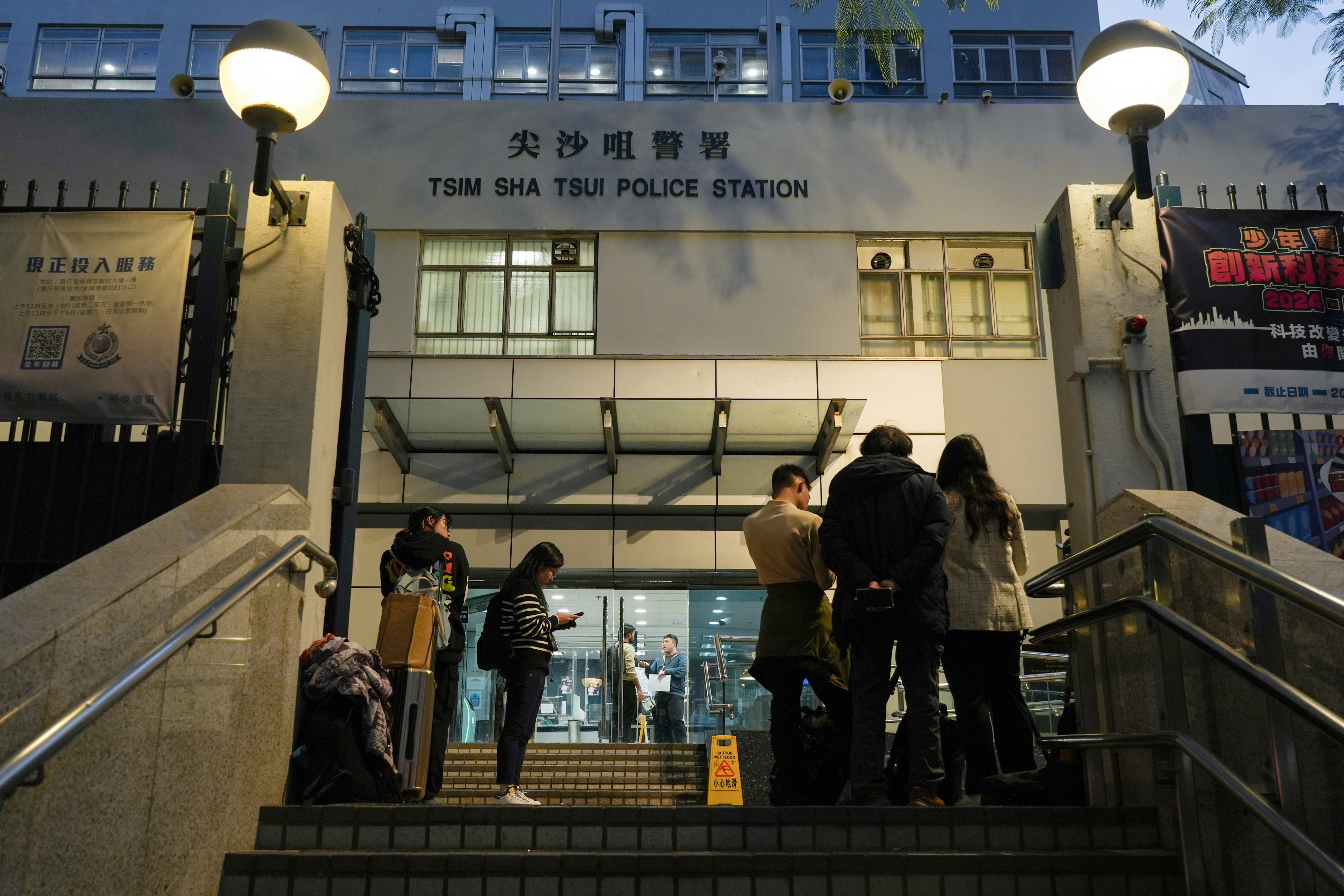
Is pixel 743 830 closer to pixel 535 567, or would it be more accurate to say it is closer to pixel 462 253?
pixel 535 567

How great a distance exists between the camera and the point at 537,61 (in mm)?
24281

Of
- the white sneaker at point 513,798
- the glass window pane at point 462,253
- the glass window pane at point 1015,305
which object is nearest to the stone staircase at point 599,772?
the white sneaker at point 513,798

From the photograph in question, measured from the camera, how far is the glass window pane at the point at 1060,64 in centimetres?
2211

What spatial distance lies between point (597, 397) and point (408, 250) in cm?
397

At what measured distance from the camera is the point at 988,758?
5336 millimetres

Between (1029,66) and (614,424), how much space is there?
13559 mm

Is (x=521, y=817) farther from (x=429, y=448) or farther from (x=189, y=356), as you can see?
(x=429, y=448)

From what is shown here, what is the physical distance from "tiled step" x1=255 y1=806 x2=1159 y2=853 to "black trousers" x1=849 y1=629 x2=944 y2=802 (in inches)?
20.9

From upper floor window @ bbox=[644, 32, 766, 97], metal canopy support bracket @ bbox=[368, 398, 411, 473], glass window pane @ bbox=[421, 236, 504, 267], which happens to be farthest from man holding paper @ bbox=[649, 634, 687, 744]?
upper floor window @ bbox=[644, 32, 766, 97]

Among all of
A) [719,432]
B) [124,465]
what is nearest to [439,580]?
[124,465]

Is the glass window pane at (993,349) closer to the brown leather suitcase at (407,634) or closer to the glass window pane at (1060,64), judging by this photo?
the glass window pane at (1060,64)

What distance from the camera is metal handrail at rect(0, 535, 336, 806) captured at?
2.89 meters


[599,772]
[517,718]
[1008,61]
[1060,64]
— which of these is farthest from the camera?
[1008,61]

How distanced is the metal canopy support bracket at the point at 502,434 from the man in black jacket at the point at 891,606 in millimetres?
8259
